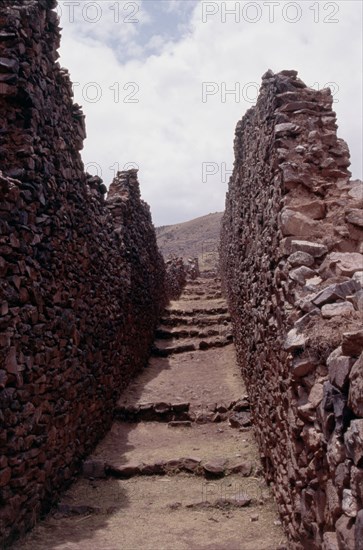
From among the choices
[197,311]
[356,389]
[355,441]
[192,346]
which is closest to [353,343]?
[356,389]

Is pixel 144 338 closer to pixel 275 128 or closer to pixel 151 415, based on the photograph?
pixel 151 415

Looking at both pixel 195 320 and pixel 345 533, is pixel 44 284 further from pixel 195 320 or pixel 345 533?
pixel 195 320

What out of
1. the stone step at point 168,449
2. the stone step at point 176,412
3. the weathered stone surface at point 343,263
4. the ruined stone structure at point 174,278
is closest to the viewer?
the weathered stone surface at point 343,263

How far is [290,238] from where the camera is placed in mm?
5477

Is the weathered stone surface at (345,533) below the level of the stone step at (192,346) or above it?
above

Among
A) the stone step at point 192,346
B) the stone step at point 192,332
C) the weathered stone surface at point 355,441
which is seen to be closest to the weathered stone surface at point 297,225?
the weathered stone surface at point 355,441

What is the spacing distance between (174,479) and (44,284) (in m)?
3.21

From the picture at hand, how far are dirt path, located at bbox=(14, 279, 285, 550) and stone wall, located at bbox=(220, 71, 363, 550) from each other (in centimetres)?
47

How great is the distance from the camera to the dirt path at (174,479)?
17.9 feet

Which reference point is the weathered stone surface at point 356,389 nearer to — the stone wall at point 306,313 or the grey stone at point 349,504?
the stone wall at point 306,313

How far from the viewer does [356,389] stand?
2.95m

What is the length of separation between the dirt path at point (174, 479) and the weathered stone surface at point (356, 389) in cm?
271

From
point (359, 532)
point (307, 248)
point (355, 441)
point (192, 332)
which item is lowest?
point (192, 332)

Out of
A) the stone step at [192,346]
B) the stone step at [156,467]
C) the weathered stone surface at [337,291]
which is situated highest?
the weathered stone surface at [337,291]
